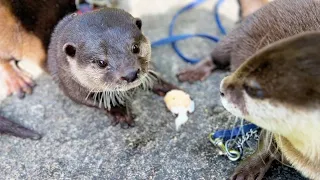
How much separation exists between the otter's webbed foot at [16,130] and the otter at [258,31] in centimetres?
87

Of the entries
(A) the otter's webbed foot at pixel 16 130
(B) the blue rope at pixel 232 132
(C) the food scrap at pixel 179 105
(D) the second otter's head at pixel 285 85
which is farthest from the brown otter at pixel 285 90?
(A) the otter's webbed foot at pixel 16 130

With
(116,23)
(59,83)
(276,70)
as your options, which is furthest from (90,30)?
(276,70)

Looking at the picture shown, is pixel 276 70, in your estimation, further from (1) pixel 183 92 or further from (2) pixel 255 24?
(1) pixel 183 92

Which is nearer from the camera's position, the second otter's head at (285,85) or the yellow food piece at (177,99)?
the second otter's head at (285,85)

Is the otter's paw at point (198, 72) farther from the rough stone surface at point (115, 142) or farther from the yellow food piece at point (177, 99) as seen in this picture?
the yellow food piece at point (177, 99)

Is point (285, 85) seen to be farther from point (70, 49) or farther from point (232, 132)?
point (70, 49)

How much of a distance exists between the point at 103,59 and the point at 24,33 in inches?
33.7

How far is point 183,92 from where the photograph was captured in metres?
2.76

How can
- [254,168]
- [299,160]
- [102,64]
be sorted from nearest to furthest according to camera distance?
[299,160]
[254,168]
[102,64]

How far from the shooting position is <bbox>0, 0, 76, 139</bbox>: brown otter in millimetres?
2908

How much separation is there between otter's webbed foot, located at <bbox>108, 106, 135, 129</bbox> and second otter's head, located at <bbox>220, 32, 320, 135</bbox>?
960mm

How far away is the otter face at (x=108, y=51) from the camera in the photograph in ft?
7.68

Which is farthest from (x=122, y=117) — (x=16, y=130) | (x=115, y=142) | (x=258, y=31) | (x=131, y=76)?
(x=258, y=31)

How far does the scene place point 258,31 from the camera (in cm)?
254
